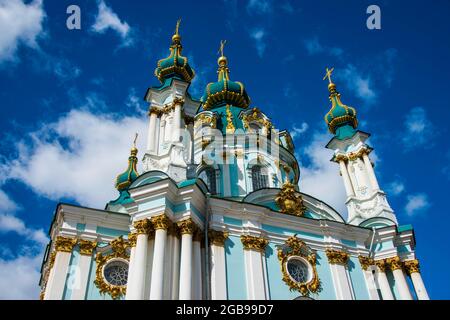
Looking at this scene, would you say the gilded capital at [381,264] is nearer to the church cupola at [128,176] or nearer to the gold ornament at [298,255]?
the gold ornament at [298,255]

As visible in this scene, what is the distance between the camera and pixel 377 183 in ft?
58.7

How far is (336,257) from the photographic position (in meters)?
14.7

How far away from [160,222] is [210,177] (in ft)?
22.9

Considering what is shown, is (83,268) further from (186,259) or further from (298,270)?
(298,270)

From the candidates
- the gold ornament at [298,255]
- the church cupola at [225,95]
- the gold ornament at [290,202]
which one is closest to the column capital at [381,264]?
the gold ornament at [298,255]

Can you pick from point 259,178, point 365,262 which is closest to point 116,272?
point 259,178

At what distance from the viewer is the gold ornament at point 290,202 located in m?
15.4

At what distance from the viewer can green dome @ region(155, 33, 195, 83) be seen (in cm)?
1714

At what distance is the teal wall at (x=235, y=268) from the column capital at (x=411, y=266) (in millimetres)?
6414

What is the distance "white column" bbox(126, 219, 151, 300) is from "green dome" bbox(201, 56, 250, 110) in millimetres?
12701

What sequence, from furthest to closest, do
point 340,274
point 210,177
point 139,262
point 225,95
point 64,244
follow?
point 225,95, point 210,177, point 340,274, point 64,244, point 139,262
